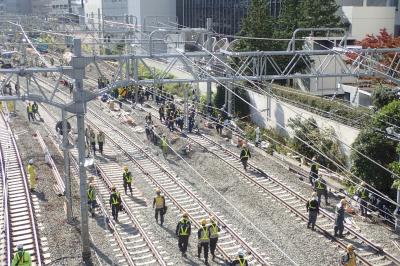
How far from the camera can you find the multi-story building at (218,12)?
4925 centimetres

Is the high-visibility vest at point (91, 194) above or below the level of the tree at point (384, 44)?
below

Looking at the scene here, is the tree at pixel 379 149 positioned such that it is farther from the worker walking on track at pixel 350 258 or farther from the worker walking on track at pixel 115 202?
the worker walking on track at pixel 115 202

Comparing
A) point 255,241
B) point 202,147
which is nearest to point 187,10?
point 202,147

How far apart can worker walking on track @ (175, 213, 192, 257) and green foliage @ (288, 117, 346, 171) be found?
30.4 ft

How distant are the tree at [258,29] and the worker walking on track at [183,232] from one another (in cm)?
2007

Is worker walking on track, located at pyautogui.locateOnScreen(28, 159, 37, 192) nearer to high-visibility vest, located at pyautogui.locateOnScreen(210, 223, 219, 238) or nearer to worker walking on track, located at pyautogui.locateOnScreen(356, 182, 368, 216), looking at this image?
high-visibility vest, located at pyautogui.locateOnScreen(210, 223, 219, 238)

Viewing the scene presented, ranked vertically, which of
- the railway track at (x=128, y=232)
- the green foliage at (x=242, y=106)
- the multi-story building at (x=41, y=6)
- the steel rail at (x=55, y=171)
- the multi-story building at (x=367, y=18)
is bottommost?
the railway track at (x=128, y=232)

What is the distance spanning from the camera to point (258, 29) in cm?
3334

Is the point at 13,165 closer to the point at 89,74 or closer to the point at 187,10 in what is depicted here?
the point at 89,74

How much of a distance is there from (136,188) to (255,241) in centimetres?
636

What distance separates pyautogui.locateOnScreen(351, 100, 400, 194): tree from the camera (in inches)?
683

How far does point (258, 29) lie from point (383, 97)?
14.2 m

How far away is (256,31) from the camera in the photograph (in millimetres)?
33375

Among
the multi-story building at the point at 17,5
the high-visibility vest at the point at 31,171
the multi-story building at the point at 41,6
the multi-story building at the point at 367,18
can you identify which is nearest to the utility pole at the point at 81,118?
the high-visibility vest at the point at 31,171
